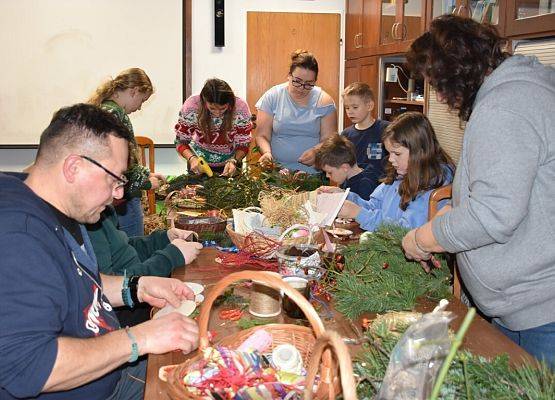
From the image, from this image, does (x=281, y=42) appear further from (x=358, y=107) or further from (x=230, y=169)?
(x=230, y=169)

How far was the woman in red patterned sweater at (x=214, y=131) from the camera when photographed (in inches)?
144

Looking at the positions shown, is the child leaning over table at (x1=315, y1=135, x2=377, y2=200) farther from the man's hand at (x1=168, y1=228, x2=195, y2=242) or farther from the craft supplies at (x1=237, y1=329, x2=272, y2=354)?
the craft supplies at (x1=237, y1=329, x2=272, y2=354)

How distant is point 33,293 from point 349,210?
1772 mm

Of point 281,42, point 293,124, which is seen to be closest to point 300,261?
point 293,124

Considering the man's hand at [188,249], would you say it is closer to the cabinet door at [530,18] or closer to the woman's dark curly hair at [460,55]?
the woman's dark curly hair at [460,55]

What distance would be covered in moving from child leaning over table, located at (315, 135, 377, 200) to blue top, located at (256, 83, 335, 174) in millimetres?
763

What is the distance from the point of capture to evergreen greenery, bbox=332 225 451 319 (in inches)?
60.4

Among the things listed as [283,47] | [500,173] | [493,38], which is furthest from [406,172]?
[283,47]

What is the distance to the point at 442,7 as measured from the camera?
352 centimetres

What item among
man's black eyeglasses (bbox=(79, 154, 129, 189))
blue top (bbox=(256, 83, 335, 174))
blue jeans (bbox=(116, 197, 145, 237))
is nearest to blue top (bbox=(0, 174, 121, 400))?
man's black eyeglasses (bbox=(79, 154, 129, 189))

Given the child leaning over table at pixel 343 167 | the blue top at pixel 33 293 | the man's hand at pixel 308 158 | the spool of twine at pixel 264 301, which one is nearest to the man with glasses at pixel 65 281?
the blue top at pixel 33 293

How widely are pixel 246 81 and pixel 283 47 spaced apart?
19.6 inches

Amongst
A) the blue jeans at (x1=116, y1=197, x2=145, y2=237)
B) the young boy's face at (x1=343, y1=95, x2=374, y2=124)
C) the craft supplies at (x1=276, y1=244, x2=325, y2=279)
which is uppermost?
the young boy's face at (x1=343, y1=95, x2=374, y2=124)

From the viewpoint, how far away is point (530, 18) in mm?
2594
